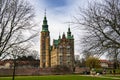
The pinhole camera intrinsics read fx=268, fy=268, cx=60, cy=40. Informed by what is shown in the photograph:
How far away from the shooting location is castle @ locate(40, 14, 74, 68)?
117 meters

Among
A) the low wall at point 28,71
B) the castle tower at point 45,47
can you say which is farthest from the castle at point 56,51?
the low wall at point 28,71

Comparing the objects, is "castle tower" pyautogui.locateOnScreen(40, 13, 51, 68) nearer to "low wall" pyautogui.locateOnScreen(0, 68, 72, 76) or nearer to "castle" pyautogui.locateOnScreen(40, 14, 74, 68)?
"castle" pyautogui.locateOnScreen(40, 14, 74, 68)

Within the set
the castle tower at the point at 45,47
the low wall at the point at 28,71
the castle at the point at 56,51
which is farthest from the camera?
the castle tower at the point at 45,47

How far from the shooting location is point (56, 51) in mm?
117750

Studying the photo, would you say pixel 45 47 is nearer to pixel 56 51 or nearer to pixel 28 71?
pixel 56 51

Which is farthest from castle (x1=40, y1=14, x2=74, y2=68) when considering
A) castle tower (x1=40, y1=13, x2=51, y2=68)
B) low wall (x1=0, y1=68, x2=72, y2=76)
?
low wall (x1=0, y1=68, x2=72, y2=76)

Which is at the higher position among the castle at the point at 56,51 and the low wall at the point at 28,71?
the castle at the point at 56,51

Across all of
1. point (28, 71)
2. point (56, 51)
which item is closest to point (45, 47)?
point (56, 51)

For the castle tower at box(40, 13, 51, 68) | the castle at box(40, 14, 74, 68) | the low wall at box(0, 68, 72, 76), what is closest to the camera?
the low wall at box(0, 68, 72, 76)

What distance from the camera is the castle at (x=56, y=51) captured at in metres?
117

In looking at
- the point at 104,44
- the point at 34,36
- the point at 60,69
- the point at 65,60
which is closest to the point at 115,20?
the point at 104,44

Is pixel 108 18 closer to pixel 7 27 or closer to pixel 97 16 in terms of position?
pixel 97 16

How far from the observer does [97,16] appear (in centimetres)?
1909

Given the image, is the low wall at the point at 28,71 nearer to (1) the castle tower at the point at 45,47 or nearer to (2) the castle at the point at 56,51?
(2) the castle at the point at 56,51
